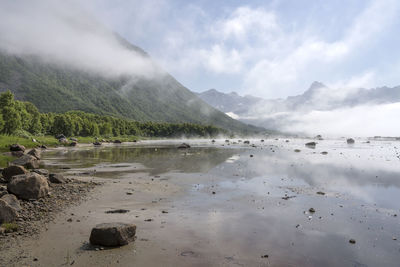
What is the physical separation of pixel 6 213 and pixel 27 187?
16.9 ft

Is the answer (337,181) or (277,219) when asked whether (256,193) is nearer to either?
(277,219)

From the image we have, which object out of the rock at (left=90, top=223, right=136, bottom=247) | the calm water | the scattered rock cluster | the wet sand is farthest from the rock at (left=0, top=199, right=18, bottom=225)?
the calm water

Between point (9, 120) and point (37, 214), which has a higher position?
point (9, 120)

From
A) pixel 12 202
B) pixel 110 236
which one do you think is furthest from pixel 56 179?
pixel 110 236

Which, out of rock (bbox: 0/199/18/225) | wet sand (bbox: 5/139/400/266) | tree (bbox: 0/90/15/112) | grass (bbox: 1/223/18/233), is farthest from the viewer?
tree (bbox: 0/90/15/112)

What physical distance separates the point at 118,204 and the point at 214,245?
10991 mm

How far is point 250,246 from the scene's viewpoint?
14531 mm

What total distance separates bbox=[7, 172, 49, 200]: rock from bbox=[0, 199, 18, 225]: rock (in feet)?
15.1

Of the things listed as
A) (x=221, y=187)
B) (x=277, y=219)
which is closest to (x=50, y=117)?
(x=221, y=187)

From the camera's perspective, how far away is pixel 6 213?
16.9 metres

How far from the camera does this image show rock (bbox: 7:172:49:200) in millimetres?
21358

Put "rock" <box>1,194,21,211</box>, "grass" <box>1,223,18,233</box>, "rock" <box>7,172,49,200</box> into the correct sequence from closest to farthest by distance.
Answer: "grass" <box>1,223,18,233</box> → "rock" <box>1,194,21,211</box> → "rock" <box>7,172,49,200</box>

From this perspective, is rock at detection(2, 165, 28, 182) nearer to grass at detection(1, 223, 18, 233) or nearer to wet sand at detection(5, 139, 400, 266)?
wet sand at detection(5, 139, 400, 266)

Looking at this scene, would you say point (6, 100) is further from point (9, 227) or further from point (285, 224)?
point (285, 224)
